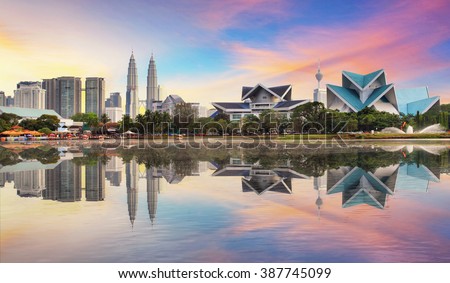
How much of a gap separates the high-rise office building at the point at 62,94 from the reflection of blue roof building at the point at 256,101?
52188 millimetres

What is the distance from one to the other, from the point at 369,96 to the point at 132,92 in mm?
110457

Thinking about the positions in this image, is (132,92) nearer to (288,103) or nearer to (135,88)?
(135,88)

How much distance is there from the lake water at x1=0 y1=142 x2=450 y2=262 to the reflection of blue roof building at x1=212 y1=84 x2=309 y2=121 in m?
71.0

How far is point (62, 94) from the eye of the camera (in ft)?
382

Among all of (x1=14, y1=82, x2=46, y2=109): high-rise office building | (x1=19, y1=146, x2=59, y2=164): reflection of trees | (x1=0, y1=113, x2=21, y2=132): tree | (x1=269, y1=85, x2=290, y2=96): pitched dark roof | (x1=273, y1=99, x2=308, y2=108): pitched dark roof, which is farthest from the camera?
(x1=14, y1=82, x2=46, y2=109): high-rise office building

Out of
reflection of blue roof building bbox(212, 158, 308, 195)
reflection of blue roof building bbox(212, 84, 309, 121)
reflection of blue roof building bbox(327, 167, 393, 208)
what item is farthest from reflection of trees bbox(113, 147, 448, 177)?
reflection of blue roof building bbox(212, 84, 309, 121)

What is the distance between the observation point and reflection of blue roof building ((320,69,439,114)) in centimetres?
7088

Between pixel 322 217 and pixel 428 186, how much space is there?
177 inches

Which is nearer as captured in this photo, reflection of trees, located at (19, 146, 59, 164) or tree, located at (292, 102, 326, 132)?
reflection of trees, located at (19, 146, 59, 164)

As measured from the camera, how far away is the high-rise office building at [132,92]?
162 meters

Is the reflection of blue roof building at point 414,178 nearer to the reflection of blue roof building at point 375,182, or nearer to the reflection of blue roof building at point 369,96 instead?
the reflection of blue roof building at point 375,182

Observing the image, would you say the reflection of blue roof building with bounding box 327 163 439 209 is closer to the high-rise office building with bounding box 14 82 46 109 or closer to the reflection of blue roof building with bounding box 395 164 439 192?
the reflection of blue roof building with bounding box 395 164 439 192

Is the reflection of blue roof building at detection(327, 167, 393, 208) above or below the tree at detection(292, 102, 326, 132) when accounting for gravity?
below

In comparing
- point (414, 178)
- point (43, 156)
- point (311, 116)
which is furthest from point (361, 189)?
point (311, 116)
